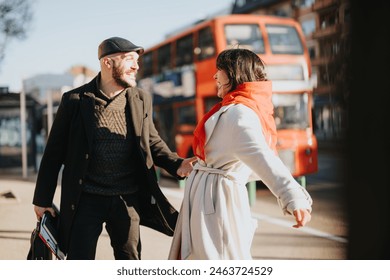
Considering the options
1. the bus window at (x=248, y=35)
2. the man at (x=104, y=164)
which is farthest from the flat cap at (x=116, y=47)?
the bus window at (x=248, y=35)

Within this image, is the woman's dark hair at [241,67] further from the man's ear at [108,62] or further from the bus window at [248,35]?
the bus window at [248,35]

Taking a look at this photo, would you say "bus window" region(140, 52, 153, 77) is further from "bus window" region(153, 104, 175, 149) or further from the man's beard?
the man's beard

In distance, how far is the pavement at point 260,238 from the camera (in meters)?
3.80

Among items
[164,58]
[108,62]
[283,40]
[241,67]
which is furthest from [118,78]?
[164,58]

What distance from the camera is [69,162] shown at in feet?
7.53

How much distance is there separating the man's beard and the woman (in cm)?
50

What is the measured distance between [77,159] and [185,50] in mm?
6340

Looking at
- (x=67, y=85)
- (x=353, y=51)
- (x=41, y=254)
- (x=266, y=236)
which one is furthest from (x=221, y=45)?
(x=41, y=254)

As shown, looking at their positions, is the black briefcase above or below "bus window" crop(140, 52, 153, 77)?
below

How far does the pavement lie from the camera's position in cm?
380

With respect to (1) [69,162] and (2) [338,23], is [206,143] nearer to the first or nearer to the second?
(1) [69,162]

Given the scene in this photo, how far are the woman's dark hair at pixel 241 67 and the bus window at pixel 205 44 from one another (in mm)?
5966

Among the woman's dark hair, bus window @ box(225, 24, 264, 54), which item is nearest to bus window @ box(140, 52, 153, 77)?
bus window @ box(225, 24, 264, 54)
